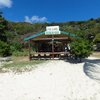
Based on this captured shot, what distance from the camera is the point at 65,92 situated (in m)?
8.95

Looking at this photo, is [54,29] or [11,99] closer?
[11,99]

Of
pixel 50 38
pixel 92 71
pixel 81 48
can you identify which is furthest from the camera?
pixel 50 38

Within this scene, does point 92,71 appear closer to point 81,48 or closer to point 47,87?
point 81,48

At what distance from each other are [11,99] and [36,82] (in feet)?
9.58

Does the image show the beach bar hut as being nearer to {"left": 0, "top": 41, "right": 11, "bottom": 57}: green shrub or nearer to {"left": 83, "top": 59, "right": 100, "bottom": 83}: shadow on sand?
{"left": 0, "top": 41, "right": 11, "bottom": 57}: green shrub

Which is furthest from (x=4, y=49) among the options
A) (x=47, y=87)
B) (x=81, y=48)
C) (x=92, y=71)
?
(x=47, y=87)

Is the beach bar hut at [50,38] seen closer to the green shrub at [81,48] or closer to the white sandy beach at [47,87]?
the green shrub at [81,48]

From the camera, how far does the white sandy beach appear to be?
8.44 meters

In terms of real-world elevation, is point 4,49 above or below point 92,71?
above

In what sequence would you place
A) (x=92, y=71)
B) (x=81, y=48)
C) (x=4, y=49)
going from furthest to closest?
(x=4, y=49), (x=81, y=48), (x=92, y=71)

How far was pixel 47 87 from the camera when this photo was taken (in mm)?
9930

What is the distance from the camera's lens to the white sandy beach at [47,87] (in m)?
8.44

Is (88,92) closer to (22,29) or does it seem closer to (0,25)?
(0,25)

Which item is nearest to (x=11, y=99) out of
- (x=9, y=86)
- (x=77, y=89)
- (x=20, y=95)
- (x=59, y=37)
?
(x=20, y=95)
